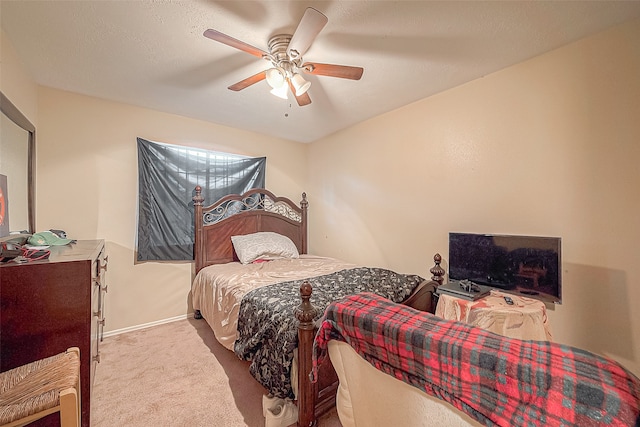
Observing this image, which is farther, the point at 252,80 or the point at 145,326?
the point at 145,326

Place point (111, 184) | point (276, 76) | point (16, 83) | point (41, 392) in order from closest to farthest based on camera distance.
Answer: point (41, 392)
point (276, 76)
point (16, 83)
point (111, 184)

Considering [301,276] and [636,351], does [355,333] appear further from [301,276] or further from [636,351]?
[636,351]

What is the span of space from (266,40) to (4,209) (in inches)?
79.9

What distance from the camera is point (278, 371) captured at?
1.46m

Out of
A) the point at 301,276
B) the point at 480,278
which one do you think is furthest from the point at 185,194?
the point at 480,278

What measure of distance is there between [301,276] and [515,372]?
201cm

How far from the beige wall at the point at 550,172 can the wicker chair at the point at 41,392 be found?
8.72 feet

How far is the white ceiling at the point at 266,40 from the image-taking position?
147cm

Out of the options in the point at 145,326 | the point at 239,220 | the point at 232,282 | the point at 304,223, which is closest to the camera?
the point at 232,282

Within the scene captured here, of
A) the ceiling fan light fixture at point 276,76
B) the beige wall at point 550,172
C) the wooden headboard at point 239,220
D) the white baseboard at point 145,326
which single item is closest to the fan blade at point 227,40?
the ceiling fan light fixture at point 276,76

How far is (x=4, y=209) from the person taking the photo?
5.31ft

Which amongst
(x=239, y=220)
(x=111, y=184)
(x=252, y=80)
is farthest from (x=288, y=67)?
(x=111, y=184)

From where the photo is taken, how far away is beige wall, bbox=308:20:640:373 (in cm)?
161

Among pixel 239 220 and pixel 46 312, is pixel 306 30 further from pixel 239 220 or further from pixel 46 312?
pixel 239 220
